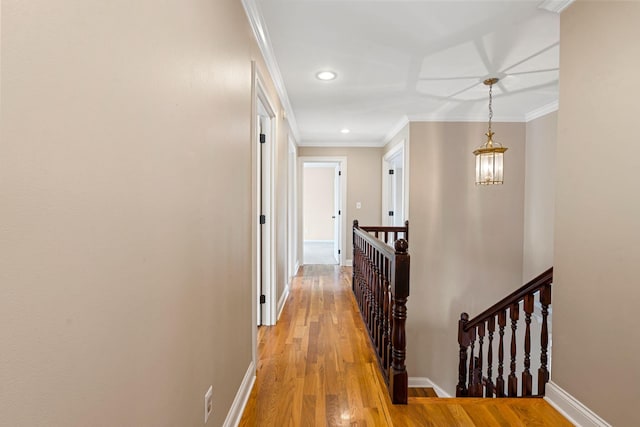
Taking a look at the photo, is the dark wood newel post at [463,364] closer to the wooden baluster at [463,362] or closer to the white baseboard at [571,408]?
the wooden baluster at [463,362]

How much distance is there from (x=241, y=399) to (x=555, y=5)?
2854 mm

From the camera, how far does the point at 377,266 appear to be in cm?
258

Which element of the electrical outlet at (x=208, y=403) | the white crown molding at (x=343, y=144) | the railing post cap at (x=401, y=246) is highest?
the white crown molding at (x=343, y=144)

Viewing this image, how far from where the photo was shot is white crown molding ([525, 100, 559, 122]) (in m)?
3.84

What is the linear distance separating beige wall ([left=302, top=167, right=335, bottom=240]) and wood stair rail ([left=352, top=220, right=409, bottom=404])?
→ 21.9 ft

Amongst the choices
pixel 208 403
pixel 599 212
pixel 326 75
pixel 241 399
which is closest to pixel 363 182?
pixel 326 75

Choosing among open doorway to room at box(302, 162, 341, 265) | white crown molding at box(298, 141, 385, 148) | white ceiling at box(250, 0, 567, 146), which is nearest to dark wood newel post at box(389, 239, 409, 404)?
white ceiling at box(250, 0, 567, 146)

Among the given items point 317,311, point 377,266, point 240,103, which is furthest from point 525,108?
point 240,103

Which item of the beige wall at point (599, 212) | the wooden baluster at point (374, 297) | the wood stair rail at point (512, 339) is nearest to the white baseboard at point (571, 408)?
the beige wall at point (599, 212)

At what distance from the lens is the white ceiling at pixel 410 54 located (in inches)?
79.2

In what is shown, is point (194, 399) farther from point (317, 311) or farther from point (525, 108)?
point (525, 108)

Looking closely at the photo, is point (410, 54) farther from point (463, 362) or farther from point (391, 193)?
point (391, 193)

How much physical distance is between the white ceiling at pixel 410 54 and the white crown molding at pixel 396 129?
0.20m

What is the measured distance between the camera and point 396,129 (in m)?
5.00
